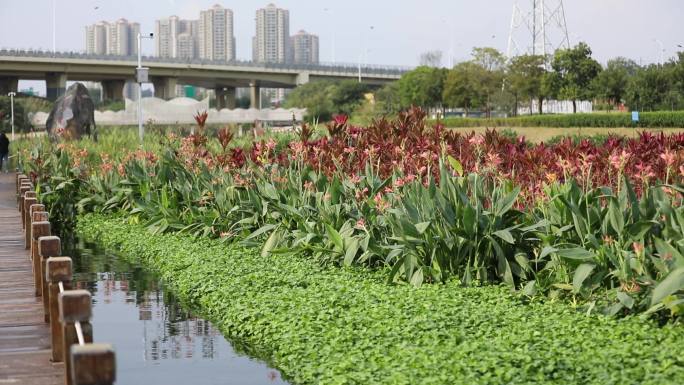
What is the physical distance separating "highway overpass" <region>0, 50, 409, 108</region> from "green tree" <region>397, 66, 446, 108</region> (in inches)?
626

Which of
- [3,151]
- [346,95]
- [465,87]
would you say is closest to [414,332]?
[3,151]

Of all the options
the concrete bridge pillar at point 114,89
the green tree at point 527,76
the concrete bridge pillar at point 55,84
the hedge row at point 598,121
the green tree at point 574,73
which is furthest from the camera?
the concrete bridge pillar at point 114,89

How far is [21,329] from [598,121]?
134 feet

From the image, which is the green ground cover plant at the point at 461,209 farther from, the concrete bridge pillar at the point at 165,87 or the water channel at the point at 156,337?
the concrete bridge pillar at the point at 165,87

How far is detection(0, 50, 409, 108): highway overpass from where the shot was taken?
80.1 m

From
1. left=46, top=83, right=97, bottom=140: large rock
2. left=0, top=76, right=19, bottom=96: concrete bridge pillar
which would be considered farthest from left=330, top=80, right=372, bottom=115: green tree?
left=46, top=83, right=97, bottom=140: large rock

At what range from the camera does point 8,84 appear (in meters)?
90.2

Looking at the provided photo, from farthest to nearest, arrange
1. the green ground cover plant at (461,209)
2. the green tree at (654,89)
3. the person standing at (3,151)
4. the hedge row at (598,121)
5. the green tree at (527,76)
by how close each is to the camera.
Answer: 1. the green tree at (527,76)
2. the green tree at (654,89)
3. the hedge row at (598,121)
4. the person standing at (3,151)
5. the green ground cover plant at (461,209)

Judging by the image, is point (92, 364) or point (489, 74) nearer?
point (92, 364)

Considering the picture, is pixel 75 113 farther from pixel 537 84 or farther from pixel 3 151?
pixel 537 84

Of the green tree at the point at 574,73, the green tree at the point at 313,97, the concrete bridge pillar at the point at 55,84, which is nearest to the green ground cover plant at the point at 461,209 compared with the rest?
the green tree at the point at 574,73

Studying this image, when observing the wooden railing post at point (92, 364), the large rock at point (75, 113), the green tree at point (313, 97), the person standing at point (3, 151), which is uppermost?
the green tree at point (313, 97)

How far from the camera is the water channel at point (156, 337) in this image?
8305mm

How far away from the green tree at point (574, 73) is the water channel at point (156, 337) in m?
55.0
